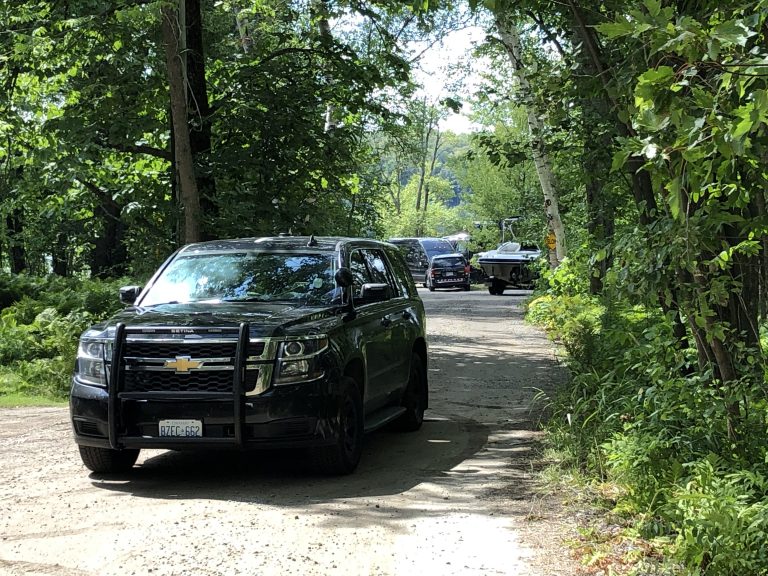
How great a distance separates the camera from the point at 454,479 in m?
8.12

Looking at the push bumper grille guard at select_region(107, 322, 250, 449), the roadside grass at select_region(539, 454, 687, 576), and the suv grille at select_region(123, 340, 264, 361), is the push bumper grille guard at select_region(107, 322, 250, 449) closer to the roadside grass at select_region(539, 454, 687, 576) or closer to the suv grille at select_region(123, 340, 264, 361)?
the suv grille at select_region(123, 340, 264, 361)

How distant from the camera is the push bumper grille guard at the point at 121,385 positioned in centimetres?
750

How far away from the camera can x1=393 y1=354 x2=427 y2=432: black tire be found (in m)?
10.6

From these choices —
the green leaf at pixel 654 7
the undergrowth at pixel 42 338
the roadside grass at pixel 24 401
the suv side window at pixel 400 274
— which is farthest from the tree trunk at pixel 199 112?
the green leaf at pixel 654 7

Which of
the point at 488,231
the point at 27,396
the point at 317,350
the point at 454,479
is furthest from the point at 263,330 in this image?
the point at 488,231

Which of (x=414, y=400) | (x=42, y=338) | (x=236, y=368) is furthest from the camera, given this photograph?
(x=42, y=338)

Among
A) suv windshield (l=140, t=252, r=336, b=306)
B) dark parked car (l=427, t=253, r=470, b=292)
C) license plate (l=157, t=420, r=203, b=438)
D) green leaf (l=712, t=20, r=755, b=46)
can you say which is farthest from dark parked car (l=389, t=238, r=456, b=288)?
green leaf (l=712, t=20, r=755, b=46)

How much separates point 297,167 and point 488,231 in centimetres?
4190

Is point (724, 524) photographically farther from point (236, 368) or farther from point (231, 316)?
point (231, 316)

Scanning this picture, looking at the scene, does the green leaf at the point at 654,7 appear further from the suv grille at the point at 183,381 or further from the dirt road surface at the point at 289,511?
the suv grille at the point at 183,381

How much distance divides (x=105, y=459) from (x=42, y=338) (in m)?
9.76

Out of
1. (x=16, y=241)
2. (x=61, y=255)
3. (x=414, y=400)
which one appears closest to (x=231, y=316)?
(x=414, y=400)

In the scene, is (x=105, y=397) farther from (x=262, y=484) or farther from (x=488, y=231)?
(x=488, y=231)

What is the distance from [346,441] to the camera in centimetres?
812
